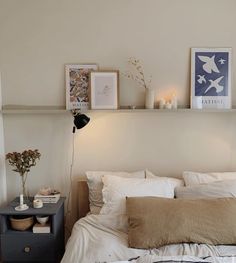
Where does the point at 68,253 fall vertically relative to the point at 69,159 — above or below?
below

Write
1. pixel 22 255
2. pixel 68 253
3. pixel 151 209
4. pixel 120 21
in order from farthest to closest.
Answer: pixel 120 21 < pixel 22 255 < pixel 151 209 < pixel 68 253

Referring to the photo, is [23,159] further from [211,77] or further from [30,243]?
[211,77]

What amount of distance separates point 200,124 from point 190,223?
1.02 meters

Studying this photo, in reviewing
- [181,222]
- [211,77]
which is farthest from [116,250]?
[211,77]

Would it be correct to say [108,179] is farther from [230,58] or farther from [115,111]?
[230,58]

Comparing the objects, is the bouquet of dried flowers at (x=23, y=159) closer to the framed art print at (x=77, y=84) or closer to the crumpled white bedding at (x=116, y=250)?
the framed art print at (x=77, y=84)

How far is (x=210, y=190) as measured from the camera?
2.39 m

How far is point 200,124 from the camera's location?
9.14 feet

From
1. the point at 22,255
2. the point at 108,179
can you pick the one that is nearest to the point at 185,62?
the point at 108,179

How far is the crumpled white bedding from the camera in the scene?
190 centimetres

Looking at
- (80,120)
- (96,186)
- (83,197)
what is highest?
(80,120)

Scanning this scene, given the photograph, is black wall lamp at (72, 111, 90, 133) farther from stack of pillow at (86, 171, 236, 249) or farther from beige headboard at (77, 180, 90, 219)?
beige headboard at (77, 180, 90, 219)

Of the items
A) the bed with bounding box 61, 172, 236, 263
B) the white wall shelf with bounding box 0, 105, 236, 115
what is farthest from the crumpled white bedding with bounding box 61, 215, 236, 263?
the white wall shelf with bounding box 0, 105, 236, 115

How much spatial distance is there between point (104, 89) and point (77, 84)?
25 cm
